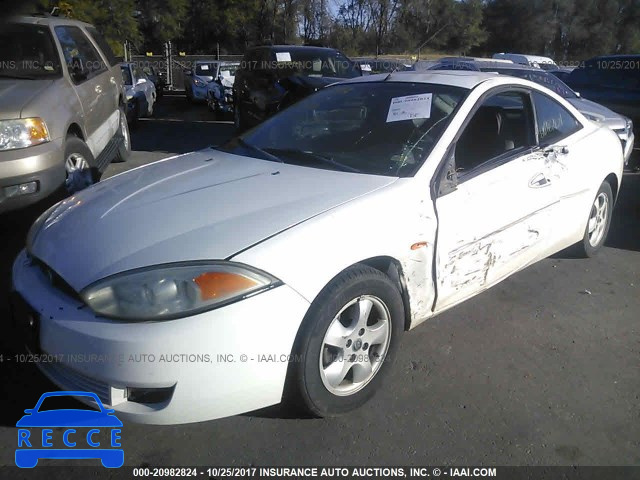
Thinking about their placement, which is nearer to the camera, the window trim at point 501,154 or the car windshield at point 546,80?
the window trim at point 501,154

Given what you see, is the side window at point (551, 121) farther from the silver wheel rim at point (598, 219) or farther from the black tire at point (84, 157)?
the black tire at point (84, 157)

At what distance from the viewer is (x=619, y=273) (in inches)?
179

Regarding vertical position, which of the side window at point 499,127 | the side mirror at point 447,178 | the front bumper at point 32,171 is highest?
the side window at point 499,127

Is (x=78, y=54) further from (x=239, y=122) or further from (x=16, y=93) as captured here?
(x=239, y=122)

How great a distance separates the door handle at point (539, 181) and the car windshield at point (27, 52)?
4.31 m

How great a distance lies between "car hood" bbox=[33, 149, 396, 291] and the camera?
92.6 inches

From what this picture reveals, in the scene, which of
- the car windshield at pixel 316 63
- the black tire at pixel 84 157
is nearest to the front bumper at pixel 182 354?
the black tire at pixel 84 157

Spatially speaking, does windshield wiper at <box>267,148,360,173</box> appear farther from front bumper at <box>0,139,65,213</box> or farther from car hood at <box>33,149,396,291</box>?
front bumper at <box>0,139,65,213</box>

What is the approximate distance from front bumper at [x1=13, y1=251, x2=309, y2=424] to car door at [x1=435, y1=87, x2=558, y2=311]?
107 cm

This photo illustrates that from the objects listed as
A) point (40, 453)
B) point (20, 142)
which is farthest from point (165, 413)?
point (20, 142)

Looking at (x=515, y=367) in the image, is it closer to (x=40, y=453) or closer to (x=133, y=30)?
(x=40, y=453)

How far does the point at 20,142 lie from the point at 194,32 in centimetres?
4184

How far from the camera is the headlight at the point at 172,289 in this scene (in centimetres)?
220

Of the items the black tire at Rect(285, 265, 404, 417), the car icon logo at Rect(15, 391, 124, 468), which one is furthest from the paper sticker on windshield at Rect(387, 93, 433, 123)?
the car icon logo at Rect(15, 391, 124, 468)
